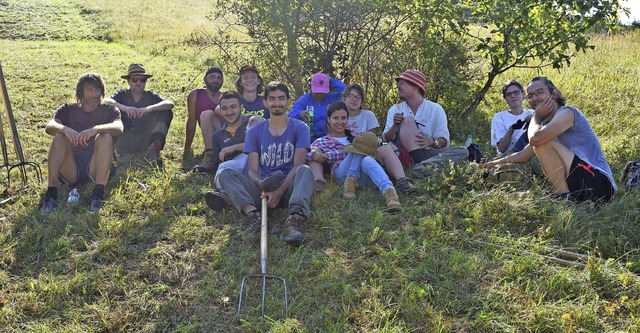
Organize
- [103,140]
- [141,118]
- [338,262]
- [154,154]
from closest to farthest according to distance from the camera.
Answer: [338,262] < [103,140] < [154,154] < [141,118]

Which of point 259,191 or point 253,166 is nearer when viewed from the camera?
point 259,191

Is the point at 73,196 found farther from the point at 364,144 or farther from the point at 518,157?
the point at 518,157

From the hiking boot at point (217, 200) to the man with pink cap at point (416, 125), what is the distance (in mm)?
2092

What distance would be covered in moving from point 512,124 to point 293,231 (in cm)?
298

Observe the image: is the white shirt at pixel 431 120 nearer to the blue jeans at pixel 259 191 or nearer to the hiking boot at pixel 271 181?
the blue jeans at pixel 259 191

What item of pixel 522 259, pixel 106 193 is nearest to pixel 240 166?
pixel 106 193

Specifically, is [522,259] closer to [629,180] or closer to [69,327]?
[629,180]

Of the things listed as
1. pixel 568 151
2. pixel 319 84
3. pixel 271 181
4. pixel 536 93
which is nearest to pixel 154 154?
pixel 319 84

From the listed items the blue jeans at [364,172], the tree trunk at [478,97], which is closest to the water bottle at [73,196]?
the blue jeans at [364,172]

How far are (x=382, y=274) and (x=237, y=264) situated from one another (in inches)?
42.2

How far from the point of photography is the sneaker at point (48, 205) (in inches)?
185

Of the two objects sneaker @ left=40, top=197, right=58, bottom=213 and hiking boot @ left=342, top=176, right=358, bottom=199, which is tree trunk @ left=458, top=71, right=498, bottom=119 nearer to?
hiking boot @ left=342, top=176, right=358, bottom=199

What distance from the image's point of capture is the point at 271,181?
4.43 m

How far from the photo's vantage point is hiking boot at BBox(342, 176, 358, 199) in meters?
4.93
